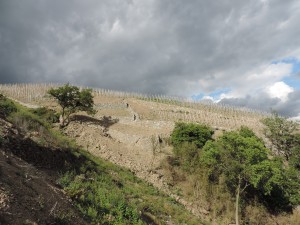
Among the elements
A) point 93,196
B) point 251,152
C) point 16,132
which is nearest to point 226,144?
point 251,152

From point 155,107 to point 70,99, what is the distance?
26.9 metres

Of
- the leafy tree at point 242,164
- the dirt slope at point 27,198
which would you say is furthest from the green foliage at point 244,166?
the dirt slope at point 27,198

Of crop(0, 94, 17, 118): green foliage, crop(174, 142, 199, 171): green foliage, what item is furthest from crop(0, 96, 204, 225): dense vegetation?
crop(174, 142, 199, 171): green foliage

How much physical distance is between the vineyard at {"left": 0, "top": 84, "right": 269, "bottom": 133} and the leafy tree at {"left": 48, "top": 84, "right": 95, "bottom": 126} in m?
13.9

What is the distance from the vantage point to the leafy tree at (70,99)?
120 ft

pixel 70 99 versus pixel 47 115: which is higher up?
pixel 70 99

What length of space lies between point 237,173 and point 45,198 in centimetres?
1514

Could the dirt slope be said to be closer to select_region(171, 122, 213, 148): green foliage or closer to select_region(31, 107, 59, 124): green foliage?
select_region(171, 122, 213, 148): green foliage

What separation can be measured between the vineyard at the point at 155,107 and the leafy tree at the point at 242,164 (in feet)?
97.9

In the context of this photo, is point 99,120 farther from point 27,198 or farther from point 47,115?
point 27,198

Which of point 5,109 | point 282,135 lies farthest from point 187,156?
point 282,135

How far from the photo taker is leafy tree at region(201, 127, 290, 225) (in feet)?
63.4

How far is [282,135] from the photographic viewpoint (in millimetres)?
36469

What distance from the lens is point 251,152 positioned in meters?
19.7
